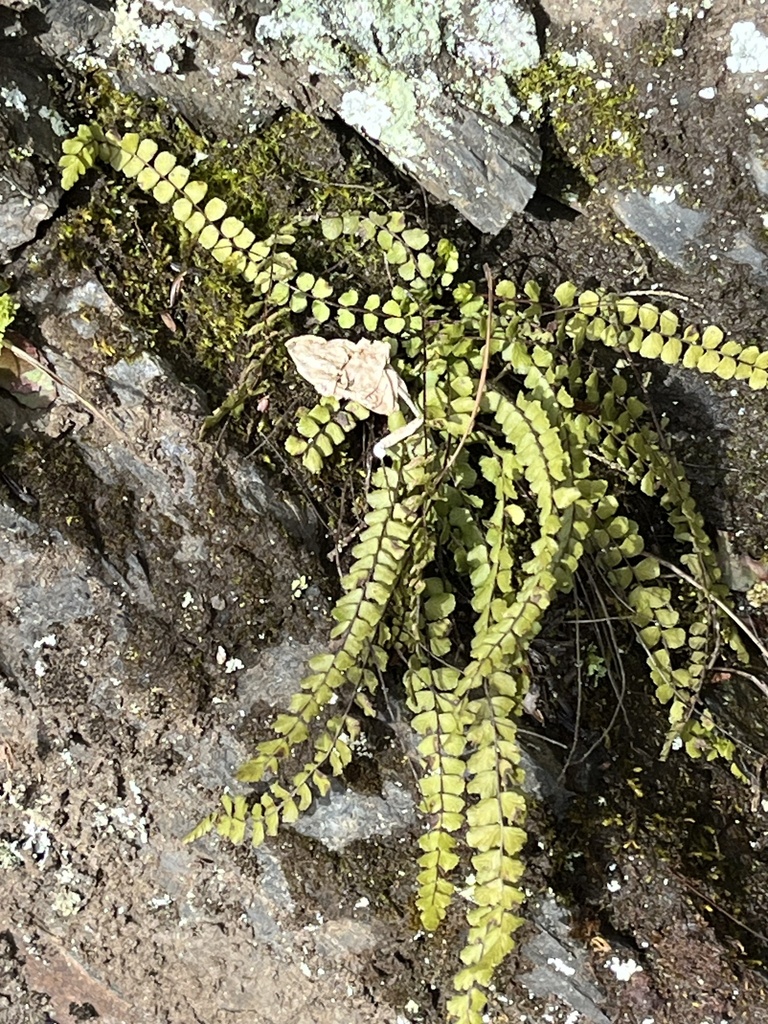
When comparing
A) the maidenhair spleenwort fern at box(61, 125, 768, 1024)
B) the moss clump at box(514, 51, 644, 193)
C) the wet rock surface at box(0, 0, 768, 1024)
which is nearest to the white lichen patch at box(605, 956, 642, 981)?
the wet rock surface at box(0, 0, 768, 1024)

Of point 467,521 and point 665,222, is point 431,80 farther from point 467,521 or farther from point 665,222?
point 467,521

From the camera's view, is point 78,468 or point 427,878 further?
point 78,468

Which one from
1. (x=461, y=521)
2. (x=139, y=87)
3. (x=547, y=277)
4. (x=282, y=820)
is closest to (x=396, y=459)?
(x=461, y=521)

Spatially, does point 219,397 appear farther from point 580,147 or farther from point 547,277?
point 580,147

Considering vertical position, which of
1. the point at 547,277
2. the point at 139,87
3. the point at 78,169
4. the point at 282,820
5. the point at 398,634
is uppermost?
the point at 547,277

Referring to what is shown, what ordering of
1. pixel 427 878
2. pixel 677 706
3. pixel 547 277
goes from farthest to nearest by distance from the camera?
pixel 547 277 < pixel 677 706 < pixel 427 878

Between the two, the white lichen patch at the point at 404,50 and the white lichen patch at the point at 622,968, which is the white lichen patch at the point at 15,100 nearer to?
the white lichen patch at the point at 404,50
